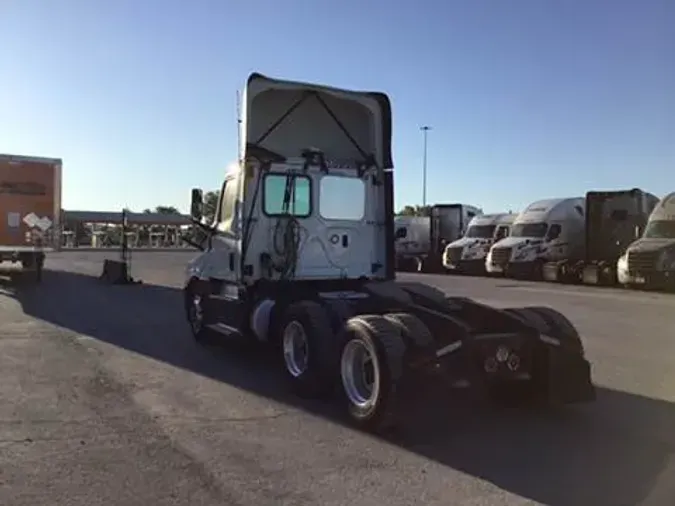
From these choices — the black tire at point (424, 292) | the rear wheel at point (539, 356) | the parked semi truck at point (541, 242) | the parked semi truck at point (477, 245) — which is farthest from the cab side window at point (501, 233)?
the rear wheel at point (539, 356)

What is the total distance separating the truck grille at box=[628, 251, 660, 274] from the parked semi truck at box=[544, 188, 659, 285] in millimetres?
3742

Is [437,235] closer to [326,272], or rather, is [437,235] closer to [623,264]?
[623,264]

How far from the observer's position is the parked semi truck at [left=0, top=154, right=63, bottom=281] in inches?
938

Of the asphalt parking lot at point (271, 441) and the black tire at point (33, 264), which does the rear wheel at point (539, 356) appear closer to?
the asphalt parking lot at point (271, 441)

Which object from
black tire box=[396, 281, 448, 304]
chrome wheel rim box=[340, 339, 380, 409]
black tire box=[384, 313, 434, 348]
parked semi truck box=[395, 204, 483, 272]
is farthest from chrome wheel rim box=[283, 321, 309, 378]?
parked semi truck box=[395, 204, 483, 272]

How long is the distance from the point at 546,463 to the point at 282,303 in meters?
4.31

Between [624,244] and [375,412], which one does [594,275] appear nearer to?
[624,244]

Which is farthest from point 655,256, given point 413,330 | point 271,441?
point 271,441

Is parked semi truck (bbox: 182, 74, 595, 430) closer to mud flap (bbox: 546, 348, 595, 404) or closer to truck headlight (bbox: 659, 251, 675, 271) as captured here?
mud flap (bbox: 546, 348, 595, 404)

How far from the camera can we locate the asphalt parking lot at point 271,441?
516cm

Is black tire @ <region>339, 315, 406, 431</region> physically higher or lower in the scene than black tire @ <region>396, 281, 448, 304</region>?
lower

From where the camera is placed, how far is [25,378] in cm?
890

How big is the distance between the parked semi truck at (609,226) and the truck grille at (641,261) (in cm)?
374

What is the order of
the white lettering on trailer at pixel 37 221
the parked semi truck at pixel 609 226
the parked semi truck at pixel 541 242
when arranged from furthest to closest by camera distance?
the parked semi truck at pixel 541 242 → the parked semi truck at pixel 609 226 → the white lettering on trailer at pixel 37 221
